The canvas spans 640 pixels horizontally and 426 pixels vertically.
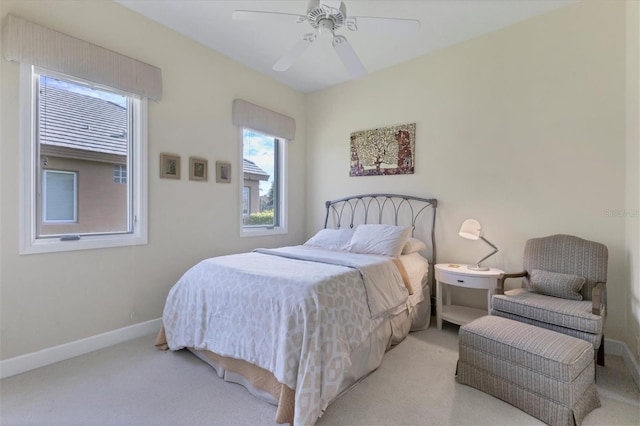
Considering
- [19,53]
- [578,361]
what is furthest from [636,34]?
[19,53]

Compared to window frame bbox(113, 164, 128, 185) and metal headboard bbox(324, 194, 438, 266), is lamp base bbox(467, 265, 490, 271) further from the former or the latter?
window frame bbox(113, 164, 128, 185)

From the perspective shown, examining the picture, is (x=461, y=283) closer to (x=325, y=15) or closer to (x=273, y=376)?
(x=273, y=376)

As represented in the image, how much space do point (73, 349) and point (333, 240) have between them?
2.52 metres

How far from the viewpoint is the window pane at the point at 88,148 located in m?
2.34

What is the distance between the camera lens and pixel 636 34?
85.2 inches

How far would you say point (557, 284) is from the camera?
2.30 metres

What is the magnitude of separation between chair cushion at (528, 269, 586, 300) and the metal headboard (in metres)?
1.03

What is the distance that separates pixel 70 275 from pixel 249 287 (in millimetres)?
1624

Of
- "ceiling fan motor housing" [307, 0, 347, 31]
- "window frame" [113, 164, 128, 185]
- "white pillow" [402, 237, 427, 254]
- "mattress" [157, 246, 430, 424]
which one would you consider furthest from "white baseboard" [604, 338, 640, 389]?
"window frame" [113, 164, 128, 185]

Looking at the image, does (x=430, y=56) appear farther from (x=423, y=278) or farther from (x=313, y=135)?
(x=423, y=278)

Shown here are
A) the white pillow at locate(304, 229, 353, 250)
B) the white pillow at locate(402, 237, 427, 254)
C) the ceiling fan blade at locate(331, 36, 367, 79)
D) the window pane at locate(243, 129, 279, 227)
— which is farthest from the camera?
the window pane at locate(243, 129, 279, 227)

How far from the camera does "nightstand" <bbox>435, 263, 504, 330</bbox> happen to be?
8.59ft

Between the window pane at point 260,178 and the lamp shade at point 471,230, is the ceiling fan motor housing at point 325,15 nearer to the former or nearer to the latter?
the window pane at point 260,178

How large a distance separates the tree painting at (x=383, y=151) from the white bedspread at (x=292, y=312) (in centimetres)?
150
